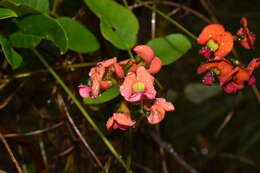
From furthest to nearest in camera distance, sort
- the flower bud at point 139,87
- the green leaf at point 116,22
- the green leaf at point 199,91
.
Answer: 1. the green leaf at point 199,91
2. the green leaf at point 116,22
3. the flower bud at point 139,87

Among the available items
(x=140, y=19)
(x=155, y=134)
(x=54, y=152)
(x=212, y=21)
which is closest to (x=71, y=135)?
(x=54, y=152)

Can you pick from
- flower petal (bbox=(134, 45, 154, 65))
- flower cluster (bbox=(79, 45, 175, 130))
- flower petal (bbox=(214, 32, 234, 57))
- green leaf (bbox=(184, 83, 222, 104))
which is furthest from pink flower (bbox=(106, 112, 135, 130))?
green leaf (bbox=(184, 83, 222, 104))

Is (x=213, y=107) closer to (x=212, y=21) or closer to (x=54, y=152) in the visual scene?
(x=212, y=21)

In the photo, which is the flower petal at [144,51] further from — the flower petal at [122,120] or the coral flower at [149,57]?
the flower petal at [122,120]

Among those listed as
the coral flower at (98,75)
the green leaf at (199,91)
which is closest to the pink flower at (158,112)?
the coral flower at (98,75)

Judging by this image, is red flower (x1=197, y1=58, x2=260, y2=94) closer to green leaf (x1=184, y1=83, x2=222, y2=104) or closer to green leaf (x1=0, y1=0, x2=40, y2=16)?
green leaf (x1=0, y1=0, x2=40, y2=16)

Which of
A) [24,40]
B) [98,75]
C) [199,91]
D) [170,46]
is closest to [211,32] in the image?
[170,46]
